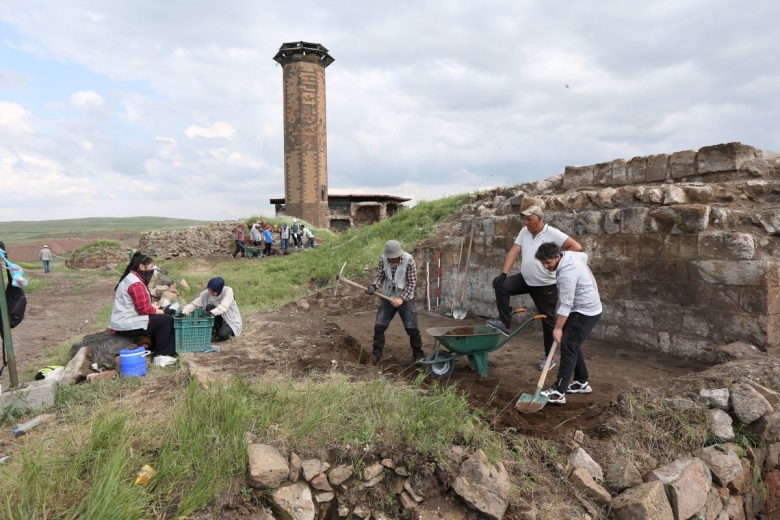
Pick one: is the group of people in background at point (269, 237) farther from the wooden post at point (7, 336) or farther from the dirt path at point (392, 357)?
the wooden post at point (7, 336)

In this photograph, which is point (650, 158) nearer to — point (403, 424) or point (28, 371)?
point (403, 424)

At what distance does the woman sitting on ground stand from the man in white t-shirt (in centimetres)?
405

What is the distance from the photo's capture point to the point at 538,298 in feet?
17.9

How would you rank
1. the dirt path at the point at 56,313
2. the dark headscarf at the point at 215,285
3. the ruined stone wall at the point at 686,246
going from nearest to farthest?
the ruined stone wall at the point at 686,246
the dark headscarf at the point at 215,285
the dirt path at the point at 56,313

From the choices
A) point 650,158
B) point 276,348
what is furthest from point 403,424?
point 650,158

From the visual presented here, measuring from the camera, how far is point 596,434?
4066 mm

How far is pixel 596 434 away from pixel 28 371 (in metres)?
6.69

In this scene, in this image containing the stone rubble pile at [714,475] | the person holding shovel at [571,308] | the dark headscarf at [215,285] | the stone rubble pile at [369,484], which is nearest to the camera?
the stone rubble pile at [369,484]

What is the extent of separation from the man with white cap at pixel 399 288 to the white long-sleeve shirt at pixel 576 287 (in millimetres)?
1885

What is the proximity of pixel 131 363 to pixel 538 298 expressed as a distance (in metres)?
4.62

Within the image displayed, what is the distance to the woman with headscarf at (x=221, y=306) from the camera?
21.4 feet

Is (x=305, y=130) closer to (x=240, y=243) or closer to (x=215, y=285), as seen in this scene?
(x=240, y=243)

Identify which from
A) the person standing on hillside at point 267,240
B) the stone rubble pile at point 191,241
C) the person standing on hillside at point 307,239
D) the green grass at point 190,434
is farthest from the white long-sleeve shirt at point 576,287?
the stone rubble pile at point 191,241

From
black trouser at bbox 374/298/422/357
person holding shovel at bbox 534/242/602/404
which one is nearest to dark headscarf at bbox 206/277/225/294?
black trouser at bbox 374/298/422/357
